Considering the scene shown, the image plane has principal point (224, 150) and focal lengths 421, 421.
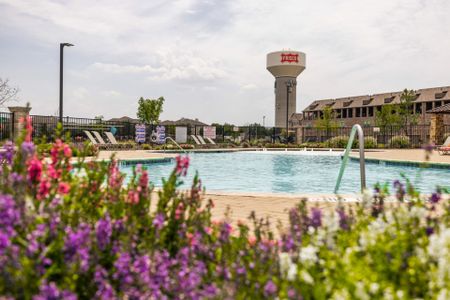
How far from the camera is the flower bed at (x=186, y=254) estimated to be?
5.89 feet

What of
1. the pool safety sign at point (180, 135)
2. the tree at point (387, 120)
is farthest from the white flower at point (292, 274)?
Result: the tree at point (387, 120)

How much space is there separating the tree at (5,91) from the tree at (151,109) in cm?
3058

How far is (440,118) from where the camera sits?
106 ft

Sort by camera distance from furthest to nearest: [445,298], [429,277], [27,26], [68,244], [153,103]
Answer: [153,103] < [27,26] < [68,244] < [429,277] < [445,298]

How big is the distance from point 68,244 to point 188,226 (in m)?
0.92

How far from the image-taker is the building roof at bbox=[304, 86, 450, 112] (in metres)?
54.1

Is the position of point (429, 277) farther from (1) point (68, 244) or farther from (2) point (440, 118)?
(2) point (440, 118)

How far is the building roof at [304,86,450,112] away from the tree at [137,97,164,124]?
91.7 feet

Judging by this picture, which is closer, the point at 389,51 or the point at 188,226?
the point at 188,226

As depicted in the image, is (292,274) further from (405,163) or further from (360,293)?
(405,163)

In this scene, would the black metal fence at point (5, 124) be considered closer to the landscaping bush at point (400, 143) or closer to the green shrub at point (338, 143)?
the green shrub at point (338, 143)

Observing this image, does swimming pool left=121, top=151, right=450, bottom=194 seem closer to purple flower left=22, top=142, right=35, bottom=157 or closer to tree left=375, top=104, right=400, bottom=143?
purple flower left=22, top=142, right=35, bottom=157

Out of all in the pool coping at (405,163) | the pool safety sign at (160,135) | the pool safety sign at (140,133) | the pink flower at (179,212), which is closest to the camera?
the pink flower at (179,212)

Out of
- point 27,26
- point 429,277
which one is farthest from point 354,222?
point 27,26
